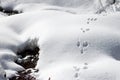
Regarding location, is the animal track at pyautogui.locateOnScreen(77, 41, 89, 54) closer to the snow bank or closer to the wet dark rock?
the wet dark rock

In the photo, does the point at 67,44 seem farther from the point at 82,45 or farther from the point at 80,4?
the point at 80,4

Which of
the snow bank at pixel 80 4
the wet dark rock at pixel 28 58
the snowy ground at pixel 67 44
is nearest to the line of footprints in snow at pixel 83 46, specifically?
the snowy ground at pixel 67 44

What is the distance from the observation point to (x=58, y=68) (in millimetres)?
7586

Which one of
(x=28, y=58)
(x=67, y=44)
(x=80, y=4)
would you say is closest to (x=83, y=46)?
(x=67, y=44)

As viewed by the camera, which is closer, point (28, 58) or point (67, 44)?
point (67, 44)

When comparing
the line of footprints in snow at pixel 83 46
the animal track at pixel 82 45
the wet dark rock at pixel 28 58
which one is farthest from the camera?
the animal track at pixel 82 45

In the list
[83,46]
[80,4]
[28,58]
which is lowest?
[28,58]

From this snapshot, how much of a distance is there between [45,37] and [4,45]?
3.95ft

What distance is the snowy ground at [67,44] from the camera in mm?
7379

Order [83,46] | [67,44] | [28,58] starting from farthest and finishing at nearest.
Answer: [28,58], [67,44], [83,46]

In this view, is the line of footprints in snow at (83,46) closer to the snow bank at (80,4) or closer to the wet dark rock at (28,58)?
the wet dark rock at (28,58)

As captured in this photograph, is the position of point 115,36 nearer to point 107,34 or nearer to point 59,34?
point 107,34

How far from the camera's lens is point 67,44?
8.27 m

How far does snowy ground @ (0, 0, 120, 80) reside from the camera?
7.38 metres
